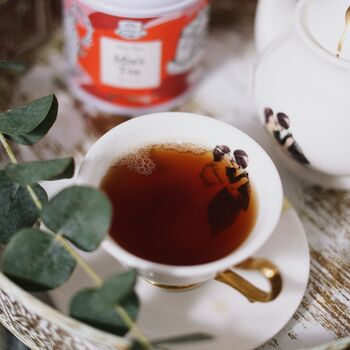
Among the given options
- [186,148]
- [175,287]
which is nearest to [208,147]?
[186,148]

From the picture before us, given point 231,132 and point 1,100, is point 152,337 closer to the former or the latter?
point 231,132

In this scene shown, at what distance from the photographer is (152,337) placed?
57 cm

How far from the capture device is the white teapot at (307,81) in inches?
23.1

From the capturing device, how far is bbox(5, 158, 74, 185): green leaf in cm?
48

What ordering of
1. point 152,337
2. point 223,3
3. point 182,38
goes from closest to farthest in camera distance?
point 152,337
point 182,38
point 223,3

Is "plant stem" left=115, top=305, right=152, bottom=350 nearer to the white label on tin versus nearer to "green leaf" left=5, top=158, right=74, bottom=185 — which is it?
"green leaf" left=5, top=158, right=74, bottom=185

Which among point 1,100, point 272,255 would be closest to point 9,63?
point 1,100

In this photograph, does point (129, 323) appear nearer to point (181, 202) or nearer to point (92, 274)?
point (92, 274)

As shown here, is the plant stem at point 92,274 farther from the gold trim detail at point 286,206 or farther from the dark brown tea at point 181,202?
the gold trim detail at point 286,206

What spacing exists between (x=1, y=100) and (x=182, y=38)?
24cm

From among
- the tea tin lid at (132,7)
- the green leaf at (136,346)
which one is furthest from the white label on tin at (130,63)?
the green leaf at (136,346)

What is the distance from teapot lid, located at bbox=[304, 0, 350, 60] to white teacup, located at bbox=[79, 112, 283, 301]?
0.12 m

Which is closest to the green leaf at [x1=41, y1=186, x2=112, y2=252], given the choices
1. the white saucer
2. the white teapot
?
the white saucer

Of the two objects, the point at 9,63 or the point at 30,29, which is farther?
the point at 30,29
